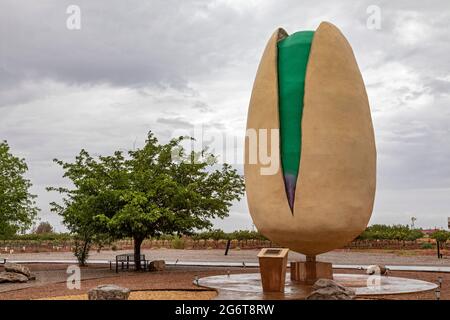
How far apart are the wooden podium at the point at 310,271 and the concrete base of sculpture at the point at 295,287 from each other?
1.41 feet

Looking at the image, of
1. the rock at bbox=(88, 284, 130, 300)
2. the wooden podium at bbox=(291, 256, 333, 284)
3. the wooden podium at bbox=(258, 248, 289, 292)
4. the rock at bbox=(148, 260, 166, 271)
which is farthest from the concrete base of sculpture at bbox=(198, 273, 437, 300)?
the rock at bbox=(148, 260, 166, 271)

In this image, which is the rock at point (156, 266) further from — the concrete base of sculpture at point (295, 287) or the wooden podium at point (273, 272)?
the wooden podium at point (273, 272)

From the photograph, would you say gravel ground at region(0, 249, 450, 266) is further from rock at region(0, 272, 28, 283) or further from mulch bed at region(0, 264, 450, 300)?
rock at region(0, 272, 28, 283)

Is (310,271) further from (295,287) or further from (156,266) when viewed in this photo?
(156,266)

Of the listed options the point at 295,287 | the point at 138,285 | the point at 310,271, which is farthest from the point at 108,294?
the point at 310,271

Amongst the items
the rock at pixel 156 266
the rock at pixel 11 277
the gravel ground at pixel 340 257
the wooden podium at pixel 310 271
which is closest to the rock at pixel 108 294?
the wooden podium at pixel 310 271

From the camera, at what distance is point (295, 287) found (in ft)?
61.0

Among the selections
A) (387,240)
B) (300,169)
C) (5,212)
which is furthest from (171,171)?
Result: (387,240)

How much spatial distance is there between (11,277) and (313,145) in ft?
46.3

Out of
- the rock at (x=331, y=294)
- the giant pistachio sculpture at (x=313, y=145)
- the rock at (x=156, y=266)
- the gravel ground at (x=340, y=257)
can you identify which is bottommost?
the gravel ground at (x=340, y=257)

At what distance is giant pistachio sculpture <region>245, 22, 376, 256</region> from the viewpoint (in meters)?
17.6

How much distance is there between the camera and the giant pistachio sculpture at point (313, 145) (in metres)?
17.6

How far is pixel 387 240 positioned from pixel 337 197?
4969 centimetres
